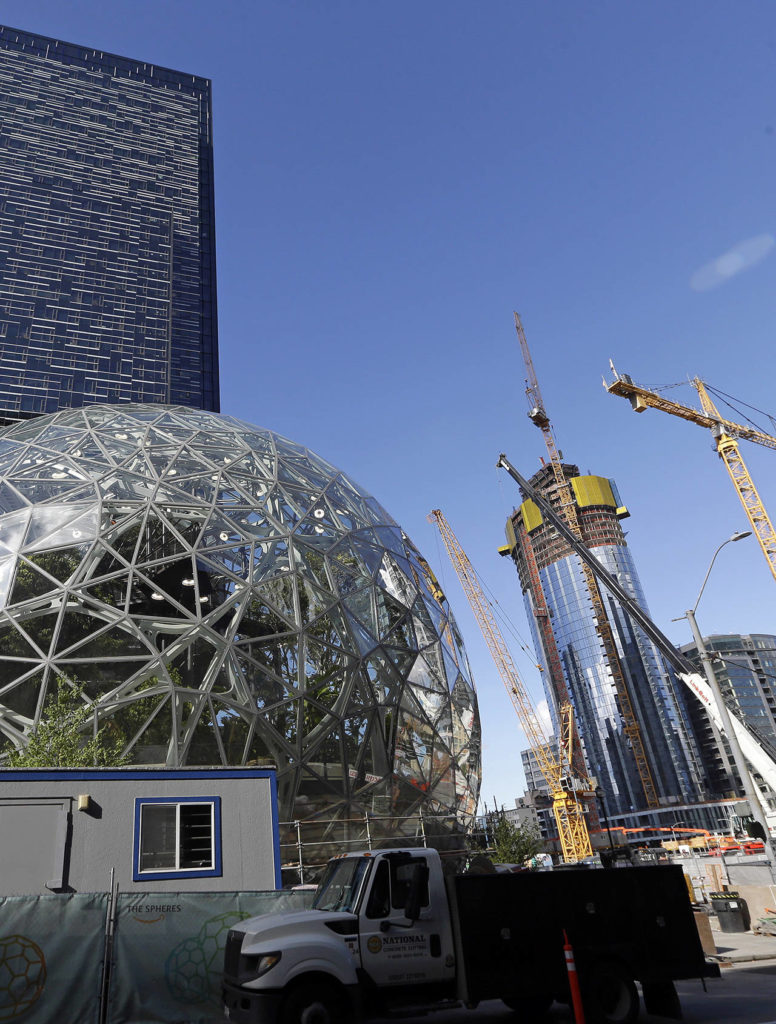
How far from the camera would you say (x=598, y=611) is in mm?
156750

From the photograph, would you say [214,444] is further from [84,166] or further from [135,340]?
[84,166]

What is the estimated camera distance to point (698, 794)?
5640 inches

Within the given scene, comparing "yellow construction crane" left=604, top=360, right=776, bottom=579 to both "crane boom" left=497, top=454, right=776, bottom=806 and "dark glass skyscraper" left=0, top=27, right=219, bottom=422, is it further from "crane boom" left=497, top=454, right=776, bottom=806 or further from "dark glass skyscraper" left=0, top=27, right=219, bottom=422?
"dark glass skyscraper" left=0, top=27, right=219, bottom=422

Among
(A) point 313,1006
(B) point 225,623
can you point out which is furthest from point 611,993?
(B) point 225,623

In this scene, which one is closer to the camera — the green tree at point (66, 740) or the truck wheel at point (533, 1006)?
the truck wheel at point (533, 1006)

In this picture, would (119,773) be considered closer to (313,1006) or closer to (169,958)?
(169,958)

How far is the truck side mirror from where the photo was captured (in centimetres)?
960

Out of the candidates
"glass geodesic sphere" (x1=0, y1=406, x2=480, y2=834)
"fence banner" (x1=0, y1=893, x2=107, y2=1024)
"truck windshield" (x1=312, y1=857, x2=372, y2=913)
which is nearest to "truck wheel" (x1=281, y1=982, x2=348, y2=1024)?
"truck windshield" (x1=312, y1=857, x2=372, y2=913)

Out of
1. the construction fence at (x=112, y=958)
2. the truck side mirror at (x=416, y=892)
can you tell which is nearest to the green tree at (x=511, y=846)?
the construction fence at (x=112, y=958)

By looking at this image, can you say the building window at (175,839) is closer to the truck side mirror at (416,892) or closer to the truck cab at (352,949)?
the truck cab at (352,949)

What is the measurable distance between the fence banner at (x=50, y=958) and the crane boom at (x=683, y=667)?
19.6 m

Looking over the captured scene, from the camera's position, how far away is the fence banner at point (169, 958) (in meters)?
9.81

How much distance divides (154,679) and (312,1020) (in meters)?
11.9

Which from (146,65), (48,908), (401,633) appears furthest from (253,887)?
(146,65)
